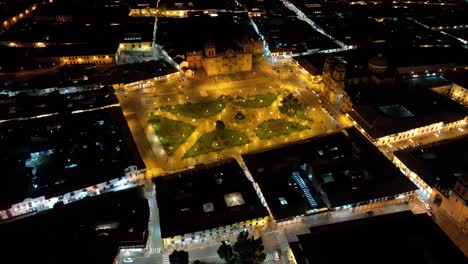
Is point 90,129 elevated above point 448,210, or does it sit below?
above

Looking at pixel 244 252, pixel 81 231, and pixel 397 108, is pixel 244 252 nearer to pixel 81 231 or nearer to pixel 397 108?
pixel 81 231

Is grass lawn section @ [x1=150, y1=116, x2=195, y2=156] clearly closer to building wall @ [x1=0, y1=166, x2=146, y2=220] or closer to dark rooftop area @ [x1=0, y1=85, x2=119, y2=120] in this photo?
building wall @ [x1=0, y1=166, x2=146, y2=220]

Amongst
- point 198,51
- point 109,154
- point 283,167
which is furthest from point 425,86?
point 109,154

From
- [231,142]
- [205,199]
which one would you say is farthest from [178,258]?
[231,142]

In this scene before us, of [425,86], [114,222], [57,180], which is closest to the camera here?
[114,222]

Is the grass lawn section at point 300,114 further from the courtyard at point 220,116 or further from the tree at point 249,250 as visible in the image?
the tree at point 249,250

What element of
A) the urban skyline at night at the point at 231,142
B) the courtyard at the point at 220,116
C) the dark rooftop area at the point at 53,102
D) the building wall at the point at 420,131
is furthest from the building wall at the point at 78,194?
the building wall at the point at 420,131

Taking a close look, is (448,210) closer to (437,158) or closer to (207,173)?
(437,158)
